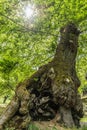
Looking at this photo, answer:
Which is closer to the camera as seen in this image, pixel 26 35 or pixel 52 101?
pixel 52 101

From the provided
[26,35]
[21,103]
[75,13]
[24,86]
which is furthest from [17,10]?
[21,103]

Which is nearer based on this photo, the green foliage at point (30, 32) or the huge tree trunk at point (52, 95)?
the huge tree trunk at point (52, 95)

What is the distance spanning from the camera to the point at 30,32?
13234mm

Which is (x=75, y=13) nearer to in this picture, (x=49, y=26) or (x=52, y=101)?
(x=49, y=26)

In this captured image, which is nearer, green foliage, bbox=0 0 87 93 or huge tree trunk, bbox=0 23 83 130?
huge tree trunk, bbox=0 23 83 130

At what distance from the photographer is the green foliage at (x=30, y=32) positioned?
37.5 feet

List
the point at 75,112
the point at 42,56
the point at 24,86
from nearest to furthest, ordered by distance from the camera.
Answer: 1. the point at 24,86
2. the point at 75,112
3. the point at 42,56

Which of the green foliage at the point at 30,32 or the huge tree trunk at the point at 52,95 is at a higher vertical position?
the green foliage at the point at 30,32

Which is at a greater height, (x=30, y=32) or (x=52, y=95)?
(x=30, y=32)

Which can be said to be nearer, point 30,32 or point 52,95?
point 52,95

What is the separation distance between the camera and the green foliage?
37.5 feet

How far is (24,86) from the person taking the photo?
9398 millimetres

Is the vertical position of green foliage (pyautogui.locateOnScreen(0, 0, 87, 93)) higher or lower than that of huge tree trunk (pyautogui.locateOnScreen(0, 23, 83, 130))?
higher

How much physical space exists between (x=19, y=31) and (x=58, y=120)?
574 cm
